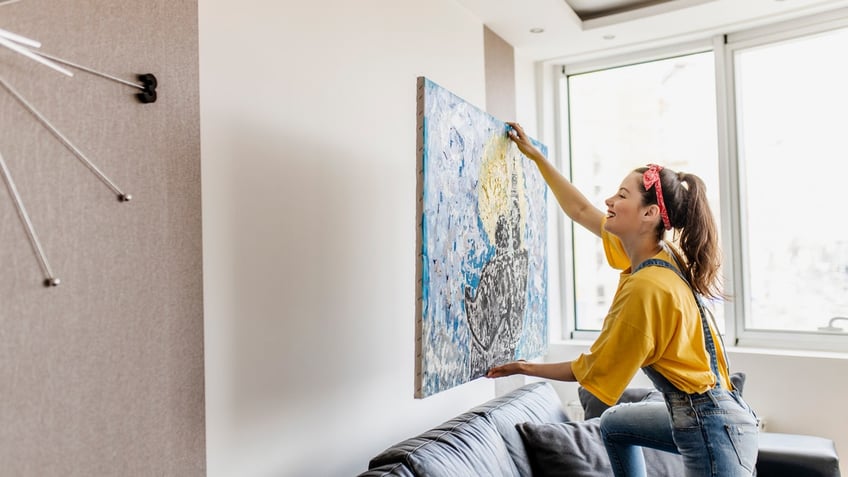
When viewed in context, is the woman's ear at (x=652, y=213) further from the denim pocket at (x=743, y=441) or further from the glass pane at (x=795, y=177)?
the glass pane at (x=795, y=177)

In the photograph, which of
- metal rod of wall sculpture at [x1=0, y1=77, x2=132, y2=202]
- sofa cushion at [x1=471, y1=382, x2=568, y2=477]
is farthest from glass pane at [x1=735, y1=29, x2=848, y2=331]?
metal rod of wall sculpture at [x1=0, y1=77, x2=132, y2=202]

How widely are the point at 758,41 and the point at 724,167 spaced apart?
67 cm

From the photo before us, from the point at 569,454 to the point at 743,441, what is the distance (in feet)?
2.33

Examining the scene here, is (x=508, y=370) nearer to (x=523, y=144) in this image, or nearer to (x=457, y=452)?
(x=457, y=452)

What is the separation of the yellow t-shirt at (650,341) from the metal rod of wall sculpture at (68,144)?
1.23 metres

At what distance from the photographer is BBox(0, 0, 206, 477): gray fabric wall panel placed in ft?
4.03

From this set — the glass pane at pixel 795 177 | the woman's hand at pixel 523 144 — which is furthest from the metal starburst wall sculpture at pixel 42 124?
the glass pane at pixel 795 177

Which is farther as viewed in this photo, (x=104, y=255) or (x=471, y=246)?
(x=471, y=246)

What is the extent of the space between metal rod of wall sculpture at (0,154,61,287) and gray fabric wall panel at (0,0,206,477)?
0.5 inches

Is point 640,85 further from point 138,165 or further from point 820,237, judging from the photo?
point 138,165

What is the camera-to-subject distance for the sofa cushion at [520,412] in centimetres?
232

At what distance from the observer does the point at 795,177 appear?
3420 mm

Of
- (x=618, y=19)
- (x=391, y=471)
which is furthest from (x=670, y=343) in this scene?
(x=618, y=19)

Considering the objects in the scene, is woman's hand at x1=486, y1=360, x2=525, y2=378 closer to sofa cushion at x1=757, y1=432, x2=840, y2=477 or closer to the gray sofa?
the gray sofa
